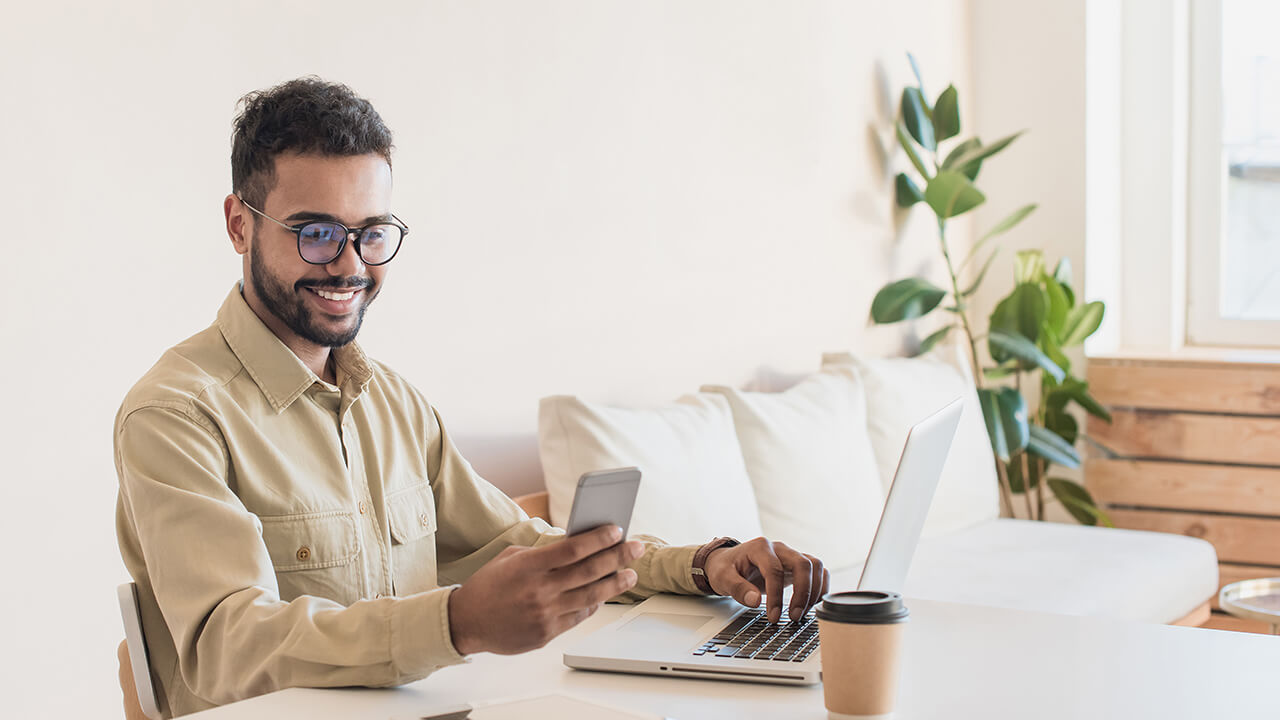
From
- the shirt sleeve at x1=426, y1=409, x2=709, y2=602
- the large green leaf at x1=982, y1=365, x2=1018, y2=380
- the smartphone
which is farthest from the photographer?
the large green leaf at x1=982, y1=365, x2=1018, y2=380

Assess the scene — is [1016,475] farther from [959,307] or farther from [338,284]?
[338,284]

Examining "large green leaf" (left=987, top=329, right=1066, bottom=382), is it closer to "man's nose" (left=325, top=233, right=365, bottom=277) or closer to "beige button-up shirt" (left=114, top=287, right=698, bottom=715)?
"beige button-up shirt" (left=114, top=287, right=698, bottom=715)

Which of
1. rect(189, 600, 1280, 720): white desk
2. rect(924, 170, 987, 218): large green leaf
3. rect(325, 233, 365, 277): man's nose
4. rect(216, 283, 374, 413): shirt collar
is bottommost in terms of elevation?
rect(189, 600, 1280, 720): white desk

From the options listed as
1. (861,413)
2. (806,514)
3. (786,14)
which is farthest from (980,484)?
(786,14)

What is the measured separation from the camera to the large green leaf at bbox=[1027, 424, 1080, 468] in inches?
138

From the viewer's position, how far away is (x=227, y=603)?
113 centimetres

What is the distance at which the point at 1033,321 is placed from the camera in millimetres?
3570

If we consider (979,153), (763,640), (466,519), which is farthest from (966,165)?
(763,640)

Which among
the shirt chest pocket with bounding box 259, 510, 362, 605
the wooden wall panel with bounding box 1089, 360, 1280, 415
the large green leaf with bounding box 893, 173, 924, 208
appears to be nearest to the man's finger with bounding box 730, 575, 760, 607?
the shirt chest pocket with bounding box 259, 510, 362, 605

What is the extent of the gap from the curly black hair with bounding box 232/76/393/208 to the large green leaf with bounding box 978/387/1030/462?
8.03 ft

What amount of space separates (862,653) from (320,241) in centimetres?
77

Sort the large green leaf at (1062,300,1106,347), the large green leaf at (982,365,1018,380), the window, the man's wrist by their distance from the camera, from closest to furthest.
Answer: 1. the man's wrist
2. the large green leaf at (1062,300,1106,347)
3. the large green leaf at (982,365,1018,380)
4. the window

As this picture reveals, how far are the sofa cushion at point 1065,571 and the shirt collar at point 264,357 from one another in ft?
4.74

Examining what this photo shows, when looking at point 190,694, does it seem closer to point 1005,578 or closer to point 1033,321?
point 1005,578
